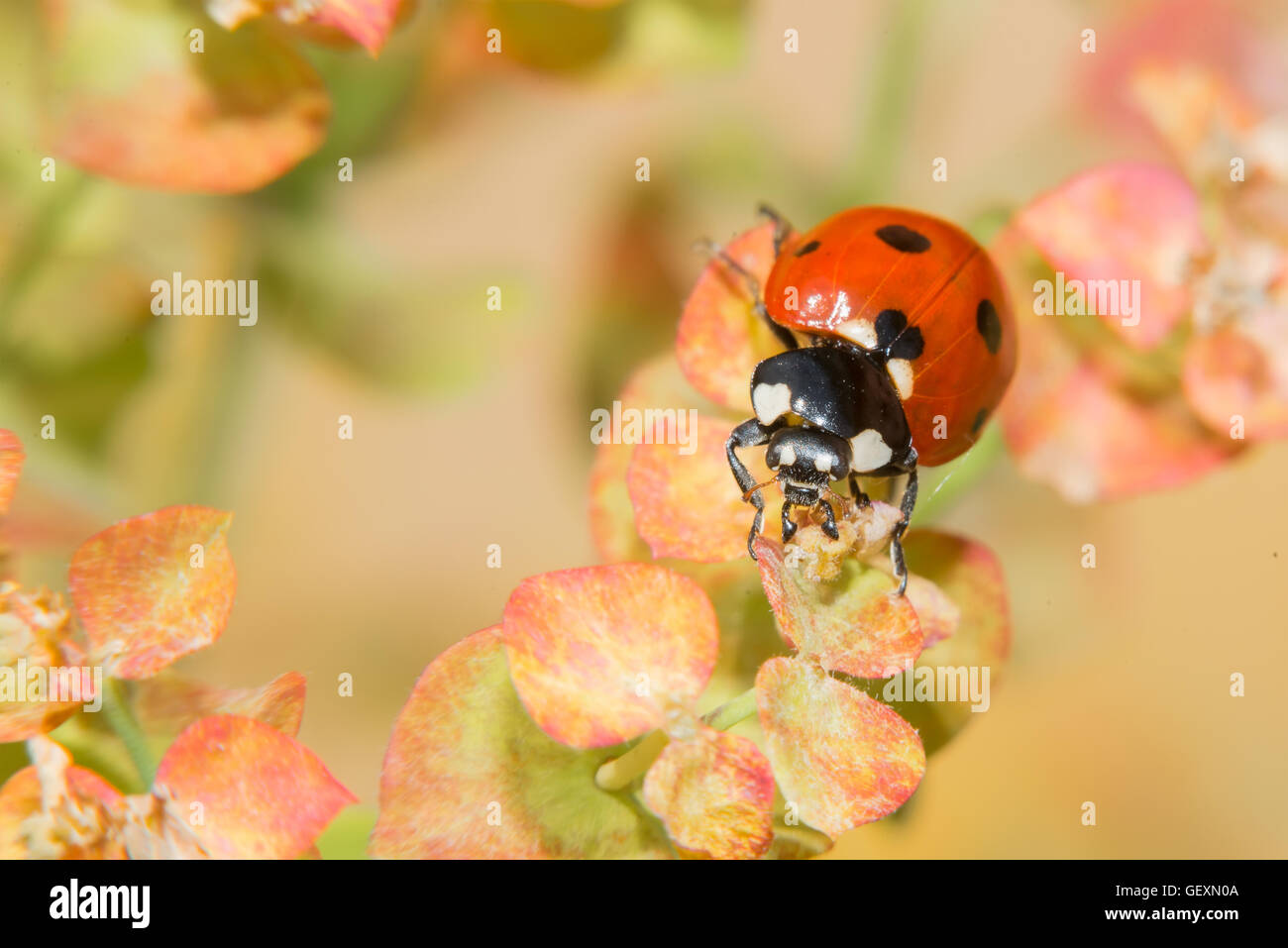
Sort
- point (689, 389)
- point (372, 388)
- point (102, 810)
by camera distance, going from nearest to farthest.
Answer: point (102, 810) → point (689, 389) → point (372, 388)

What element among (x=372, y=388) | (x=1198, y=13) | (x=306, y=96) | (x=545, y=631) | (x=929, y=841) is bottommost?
(x=929, y=841)

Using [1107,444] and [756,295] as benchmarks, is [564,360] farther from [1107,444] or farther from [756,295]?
[1107,444]

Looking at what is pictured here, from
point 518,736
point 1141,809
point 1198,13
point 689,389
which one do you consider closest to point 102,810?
point 518,736

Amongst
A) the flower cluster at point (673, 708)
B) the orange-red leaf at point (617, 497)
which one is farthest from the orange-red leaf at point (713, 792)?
the orange-red leaf at point (617, 497)

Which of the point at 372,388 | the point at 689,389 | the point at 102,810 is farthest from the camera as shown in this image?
the point at 372,388

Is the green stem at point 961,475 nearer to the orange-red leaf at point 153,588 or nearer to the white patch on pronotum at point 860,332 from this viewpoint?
the white patch on pronotum at point 860,332
